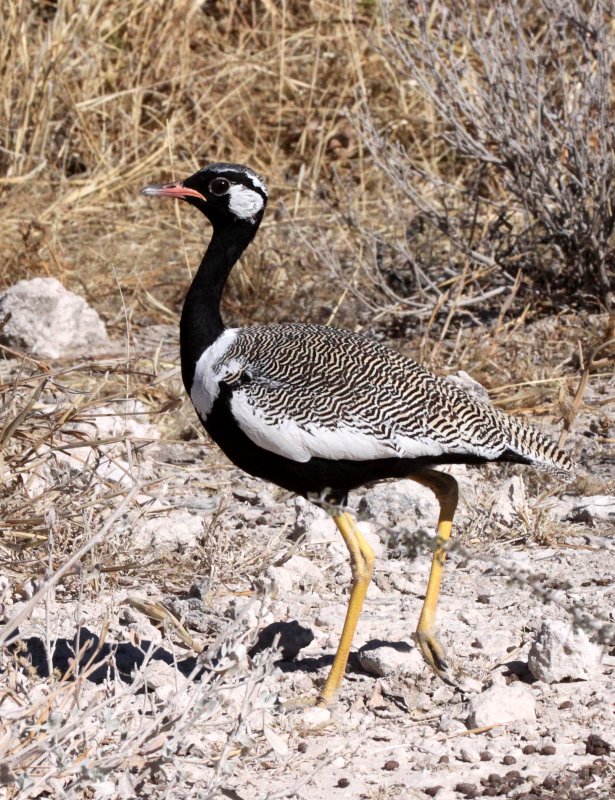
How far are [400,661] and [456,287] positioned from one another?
2.86 meters

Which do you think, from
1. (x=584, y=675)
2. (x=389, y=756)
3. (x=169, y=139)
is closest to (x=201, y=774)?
(x=389, y=756)

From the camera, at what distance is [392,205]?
7262mm

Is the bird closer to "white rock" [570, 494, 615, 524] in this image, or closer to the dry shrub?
"white rock" [570, 494, 615, 524]

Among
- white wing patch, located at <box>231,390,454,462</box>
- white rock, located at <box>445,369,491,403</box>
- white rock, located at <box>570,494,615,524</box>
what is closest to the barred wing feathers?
white wing patch, located at <box>231,390,454,462</box>

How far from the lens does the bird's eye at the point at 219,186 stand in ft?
13.2

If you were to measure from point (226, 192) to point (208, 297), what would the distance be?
1.16ft

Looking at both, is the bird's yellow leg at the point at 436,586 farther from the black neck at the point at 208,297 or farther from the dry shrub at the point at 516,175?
the dry shrub at the point at 516,175

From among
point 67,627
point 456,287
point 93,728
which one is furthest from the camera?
point 456,287

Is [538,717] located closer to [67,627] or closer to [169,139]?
[67,627]

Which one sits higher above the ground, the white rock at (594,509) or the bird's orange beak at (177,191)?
the bird's orange beak at (177,191)

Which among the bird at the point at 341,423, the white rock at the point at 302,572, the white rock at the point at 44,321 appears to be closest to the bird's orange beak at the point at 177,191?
the bird at the point at 341,423

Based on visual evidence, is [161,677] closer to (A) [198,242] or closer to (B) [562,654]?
(B) [562,654]

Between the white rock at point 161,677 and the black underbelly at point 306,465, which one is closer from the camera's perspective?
the white rock at point 161,677

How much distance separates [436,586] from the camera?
366 centimetres
